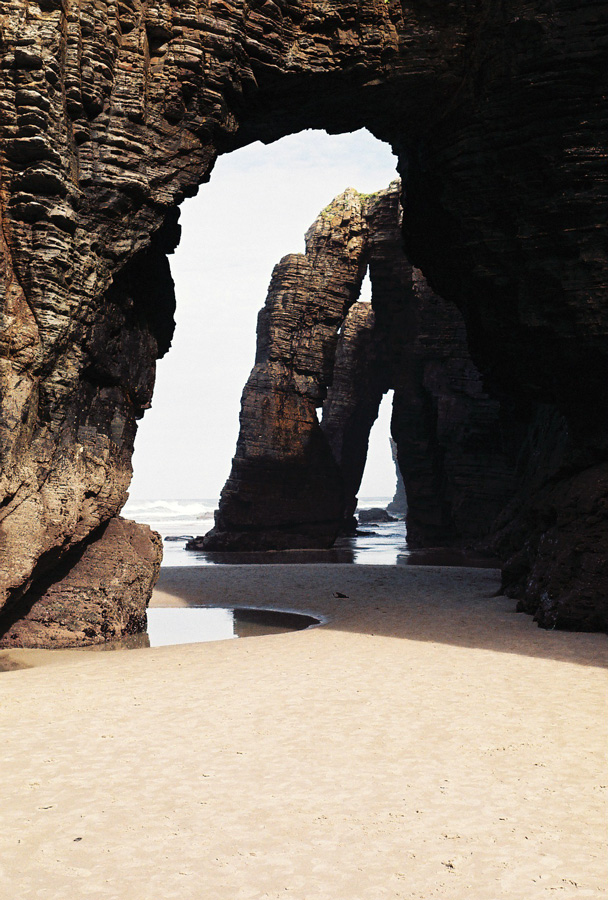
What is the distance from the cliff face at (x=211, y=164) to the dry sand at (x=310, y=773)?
3.80 metres

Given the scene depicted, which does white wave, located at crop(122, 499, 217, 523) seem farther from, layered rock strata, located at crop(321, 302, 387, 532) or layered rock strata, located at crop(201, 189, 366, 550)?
layered rock strata, located at crop(201, 189, 366, 550)

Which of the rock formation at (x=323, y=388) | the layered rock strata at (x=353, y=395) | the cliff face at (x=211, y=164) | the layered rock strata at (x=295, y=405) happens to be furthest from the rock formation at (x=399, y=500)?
the cliff face at (x=211, y=164)

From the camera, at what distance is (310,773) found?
671 centimetres

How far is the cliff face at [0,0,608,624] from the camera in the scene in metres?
12.3

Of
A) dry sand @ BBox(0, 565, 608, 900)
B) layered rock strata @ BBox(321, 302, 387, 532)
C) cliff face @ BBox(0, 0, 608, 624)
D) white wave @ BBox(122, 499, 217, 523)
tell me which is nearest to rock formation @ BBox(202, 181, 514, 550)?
layered rock strata @ BBox(321, 302, 387, 532)

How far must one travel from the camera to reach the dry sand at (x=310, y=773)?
16.3ft

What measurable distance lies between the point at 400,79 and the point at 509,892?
14.7 metres

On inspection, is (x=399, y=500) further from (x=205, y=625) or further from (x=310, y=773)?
(x=310, y=773)

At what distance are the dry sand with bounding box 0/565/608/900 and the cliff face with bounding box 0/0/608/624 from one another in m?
3.80

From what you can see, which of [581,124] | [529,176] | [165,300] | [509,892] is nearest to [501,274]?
[529,176]

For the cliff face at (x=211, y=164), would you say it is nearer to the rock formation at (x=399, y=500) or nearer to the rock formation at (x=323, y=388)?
the rock formation at (x=323, y=388)

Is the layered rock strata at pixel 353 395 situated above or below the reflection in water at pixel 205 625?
above

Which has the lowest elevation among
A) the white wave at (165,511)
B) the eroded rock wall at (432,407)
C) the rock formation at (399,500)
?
the white wave at (165,511)

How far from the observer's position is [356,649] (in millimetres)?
12336
